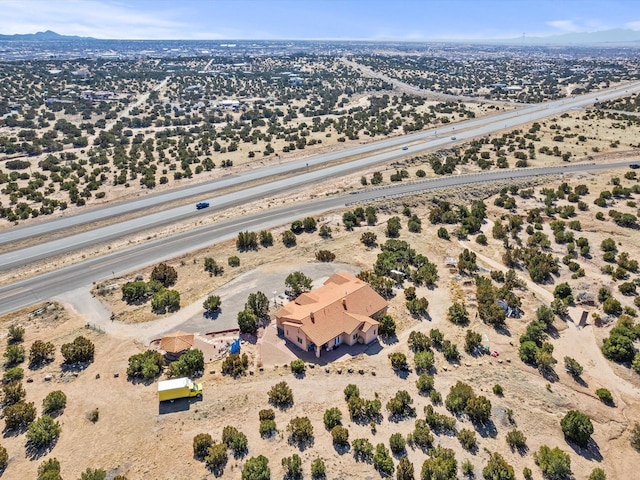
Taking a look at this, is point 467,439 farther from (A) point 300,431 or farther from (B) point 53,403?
(B) point 53,403

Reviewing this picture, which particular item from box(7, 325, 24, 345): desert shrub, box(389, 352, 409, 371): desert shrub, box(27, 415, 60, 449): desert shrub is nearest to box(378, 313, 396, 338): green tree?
box(389, 352, 409, 371): desert shrub

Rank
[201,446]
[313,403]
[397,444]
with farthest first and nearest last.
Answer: [313,403]
[397,444]
[201,446]

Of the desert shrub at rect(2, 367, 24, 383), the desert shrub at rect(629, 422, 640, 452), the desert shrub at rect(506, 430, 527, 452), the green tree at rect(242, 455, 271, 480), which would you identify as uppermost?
the green tree at rect(242, 455, 271, 480)

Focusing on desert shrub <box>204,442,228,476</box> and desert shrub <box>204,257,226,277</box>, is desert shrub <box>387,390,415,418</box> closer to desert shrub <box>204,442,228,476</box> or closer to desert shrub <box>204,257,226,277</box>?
desert shrub <box>204,442,228,476</box>

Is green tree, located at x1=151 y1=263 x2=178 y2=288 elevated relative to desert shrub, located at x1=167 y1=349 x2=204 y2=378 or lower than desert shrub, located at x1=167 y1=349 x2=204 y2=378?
lower

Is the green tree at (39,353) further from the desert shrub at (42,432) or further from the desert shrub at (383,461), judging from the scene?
the desert shrub at (383,461)

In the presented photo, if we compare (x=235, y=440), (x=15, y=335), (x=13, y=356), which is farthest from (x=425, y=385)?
(x=15, y=335)
